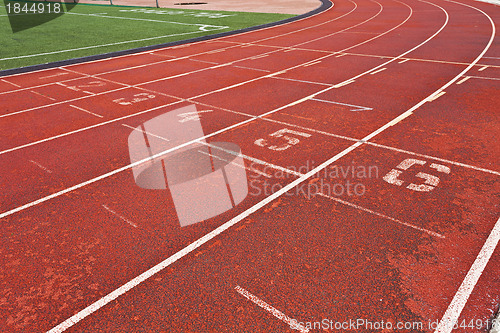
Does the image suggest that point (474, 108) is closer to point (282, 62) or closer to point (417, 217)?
point (417, 217)

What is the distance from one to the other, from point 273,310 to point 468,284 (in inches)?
87.6

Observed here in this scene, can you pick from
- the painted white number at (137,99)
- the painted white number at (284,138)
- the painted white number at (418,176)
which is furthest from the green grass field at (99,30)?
the painted white number at (418,176)

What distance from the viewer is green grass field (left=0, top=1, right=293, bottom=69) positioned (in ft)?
55.6

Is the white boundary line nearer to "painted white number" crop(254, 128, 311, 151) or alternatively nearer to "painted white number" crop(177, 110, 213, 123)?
"painted white number" crop(254, 128, 311, 151)

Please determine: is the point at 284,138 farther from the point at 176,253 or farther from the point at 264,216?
the point at 176,253

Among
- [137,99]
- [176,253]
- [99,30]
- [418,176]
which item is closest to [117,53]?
[137,99]

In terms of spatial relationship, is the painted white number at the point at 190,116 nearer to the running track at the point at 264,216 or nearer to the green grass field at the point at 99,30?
the running track at the point at 264,216

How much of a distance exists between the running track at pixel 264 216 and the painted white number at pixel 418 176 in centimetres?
8

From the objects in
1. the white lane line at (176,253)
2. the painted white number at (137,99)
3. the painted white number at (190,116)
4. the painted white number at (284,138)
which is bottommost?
the white lane line at (176,253)

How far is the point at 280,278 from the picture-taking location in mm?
4312

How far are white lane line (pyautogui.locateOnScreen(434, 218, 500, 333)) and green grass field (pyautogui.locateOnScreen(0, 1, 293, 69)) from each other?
16.1 meters

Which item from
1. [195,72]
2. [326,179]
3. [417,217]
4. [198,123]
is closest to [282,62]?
[195,72]

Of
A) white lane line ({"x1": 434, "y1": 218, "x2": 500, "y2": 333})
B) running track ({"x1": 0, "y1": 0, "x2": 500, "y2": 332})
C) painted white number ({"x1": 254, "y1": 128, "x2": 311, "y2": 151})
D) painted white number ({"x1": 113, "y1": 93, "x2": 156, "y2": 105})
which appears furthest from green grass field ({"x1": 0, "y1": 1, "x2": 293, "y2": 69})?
white lane line ({"x1": 434, "y1": 218, "x2": 500, "y2": 333})

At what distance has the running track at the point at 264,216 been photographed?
3.99 m
